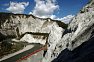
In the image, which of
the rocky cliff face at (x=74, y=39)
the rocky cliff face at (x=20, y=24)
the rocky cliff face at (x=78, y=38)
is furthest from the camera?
the rocky cliff face at (x=20, y=24)

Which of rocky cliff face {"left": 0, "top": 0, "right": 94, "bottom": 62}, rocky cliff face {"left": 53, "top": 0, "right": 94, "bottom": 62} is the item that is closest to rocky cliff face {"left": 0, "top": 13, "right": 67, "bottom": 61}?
rocky cliff face {"left": 0, "top": 0, "right": 94, "bottom": 62}

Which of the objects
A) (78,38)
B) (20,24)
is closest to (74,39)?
(78,38)

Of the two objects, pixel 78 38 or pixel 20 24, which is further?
pixel 20 24

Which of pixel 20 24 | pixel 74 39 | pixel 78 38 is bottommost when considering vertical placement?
pixel 20 24

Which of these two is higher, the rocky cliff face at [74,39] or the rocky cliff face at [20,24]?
the rocky cliff face at [74,39]

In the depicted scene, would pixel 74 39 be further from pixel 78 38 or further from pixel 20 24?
pixel 20 24

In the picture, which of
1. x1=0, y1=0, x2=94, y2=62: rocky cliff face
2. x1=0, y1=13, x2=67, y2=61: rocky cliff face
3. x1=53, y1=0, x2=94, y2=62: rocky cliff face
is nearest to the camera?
x1=0, y1=0, x2=94, y2=62: rocky cliff face

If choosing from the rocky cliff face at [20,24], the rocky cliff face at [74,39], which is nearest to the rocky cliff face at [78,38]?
the rocky cliff face at [74,39]

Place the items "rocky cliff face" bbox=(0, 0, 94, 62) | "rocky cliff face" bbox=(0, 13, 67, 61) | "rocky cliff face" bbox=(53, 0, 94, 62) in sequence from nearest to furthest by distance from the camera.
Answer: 1. "rocky cliff face" bbox=(0, 0, 94, 62)
2. "rocky cliff face" bbox=(53, 0, 94, 62)
3. "rocky cliff face" bbox=(0, 13, 67, 61)

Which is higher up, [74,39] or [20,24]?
[74,39]

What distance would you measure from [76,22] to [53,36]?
3.03 meters

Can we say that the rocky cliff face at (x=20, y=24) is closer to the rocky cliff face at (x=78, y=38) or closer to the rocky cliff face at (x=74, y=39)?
the rocky cliff face at (x=74, y=39)

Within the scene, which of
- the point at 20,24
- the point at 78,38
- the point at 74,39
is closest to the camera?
the point at 78,38

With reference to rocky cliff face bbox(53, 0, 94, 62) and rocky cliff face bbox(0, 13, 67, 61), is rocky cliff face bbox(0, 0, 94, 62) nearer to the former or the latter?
rocky cliff face bbox(53, 0, 94, 62)
